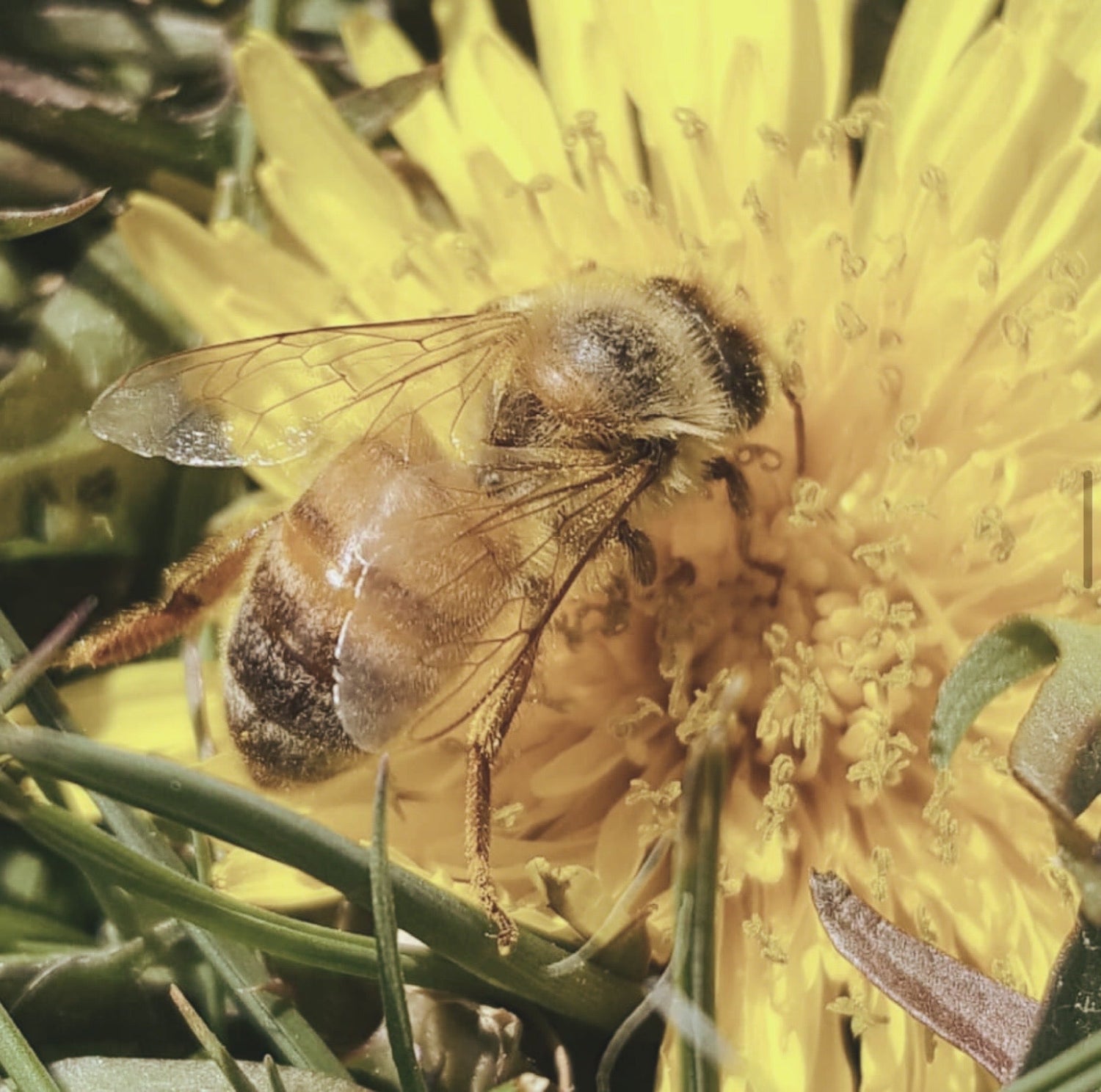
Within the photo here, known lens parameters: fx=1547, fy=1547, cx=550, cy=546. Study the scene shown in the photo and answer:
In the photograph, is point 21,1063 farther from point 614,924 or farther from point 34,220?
point 34,220

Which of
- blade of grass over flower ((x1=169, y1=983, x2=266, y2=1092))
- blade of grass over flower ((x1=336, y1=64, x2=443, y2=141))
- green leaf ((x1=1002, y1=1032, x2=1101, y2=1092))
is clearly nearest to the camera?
green leaf ((x1=1002, y1=1032, x2=1101, y2=1092))

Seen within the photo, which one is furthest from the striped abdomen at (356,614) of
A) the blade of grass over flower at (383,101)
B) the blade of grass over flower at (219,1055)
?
the blade of grass over flower at (383,101)

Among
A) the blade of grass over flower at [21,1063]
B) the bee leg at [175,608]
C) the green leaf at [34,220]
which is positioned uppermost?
the green leaf at [34,220]

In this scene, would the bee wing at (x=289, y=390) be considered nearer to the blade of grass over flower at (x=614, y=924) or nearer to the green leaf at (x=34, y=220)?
the green leaf at (x=34, y=220)

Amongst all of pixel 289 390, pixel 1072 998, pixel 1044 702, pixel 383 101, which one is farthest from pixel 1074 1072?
pixel 383 101

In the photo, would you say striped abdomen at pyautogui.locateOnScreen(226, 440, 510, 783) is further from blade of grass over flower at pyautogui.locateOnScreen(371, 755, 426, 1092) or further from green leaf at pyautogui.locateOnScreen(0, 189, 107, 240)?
green leaf at pyautogui.locateOnScreen(0, 189, 107, 240)

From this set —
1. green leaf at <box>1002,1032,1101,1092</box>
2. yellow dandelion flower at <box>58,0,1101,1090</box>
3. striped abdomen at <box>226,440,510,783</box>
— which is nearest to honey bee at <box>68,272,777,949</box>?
striped abdomen at <box>226,440,510,783</box>
